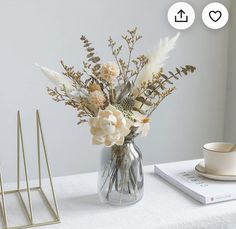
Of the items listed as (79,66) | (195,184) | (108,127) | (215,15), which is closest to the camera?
(108,127)

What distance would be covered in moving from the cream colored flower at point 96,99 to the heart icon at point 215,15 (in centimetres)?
150

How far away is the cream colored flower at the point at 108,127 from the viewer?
95 cm

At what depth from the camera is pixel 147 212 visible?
1.03m

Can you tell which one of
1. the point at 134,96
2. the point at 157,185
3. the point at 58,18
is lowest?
the point at 157,185

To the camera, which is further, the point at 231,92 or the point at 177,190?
the point at 231,92

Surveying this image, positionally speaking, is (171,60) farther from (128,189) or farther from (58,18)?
(128,189)

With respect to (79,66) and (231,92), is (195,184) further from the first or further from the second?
(231,92)

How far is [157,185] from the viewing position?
3.94 ft

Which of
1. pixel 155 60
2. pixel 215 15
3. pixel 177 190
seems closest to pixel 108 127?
pixel 155 60

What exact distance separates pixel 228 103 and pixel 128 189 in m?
1.52

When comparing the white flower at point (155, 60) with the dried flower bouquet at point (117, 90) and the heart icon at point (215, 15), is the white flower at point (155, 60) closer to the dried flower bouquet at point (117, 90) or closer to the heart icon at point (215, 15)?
the dried flower bouquet at point (117, 90)

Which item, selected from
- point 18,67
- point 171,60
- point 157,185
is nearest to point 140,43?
point 171,60

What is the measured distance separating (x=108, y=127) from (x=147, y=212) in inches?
9.4

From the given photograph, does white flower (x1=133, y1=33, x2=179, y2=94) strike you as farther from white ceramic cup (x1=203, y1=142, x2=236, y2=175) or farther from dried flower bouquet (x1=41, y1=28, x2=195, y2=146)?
white ceramic cup (x1=203, y1=142, x2=236, y2=175)
